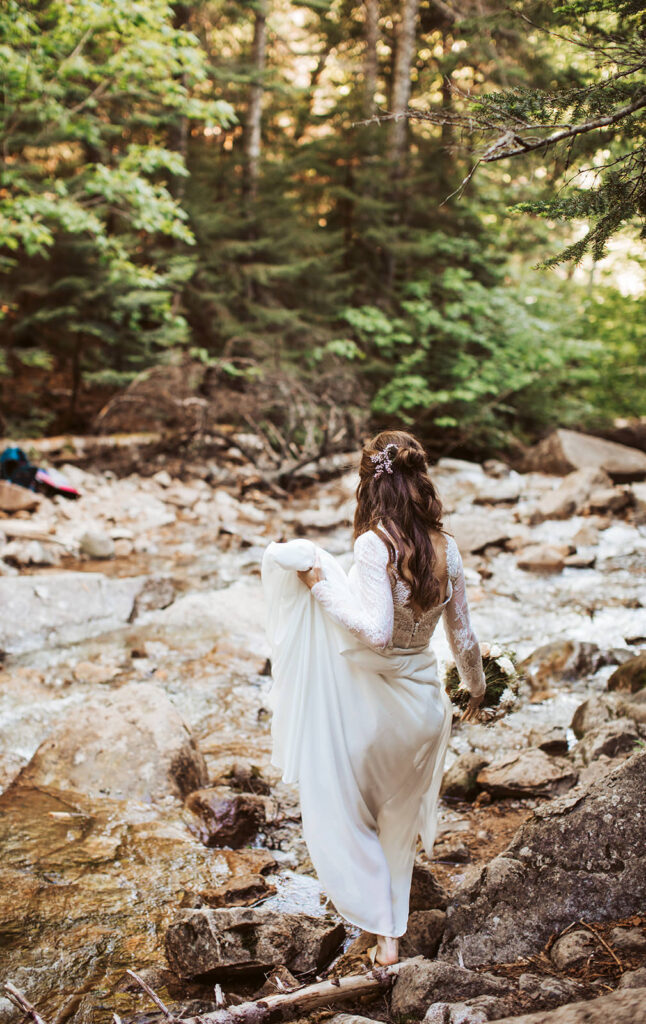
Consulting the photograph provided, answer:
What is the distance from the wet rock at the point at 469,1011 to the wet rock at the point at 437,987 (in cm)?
13

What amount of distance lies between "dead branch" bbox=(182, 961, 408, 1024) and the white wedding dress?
23 cm

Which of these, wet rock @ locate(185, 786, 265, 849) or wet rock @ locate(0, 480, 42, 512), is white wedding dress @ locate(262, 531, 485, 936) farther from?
wet rock @ locate(0, 480, 42, 512)

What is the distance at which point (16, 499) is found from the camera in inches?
427

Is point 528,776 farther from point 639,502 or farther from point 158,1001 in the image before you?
point 639,502

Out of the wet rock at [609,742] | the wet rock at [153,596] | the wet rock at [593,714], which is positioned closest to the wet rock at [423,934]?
the wet rock at [609,742]

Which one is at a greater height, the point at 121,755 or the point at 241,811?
the point at 121,755

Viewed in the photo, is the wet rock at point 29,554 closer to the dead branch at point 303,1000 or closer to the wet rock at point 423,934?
the wet rock at point 423,934

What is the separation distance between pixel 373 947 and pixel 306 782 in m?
0.76

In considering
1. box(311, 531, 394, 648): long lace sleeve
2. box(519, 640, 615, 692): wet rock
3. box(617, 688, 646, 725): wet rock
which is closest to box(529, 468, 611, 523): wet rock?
box(519, 640, 615, 692): wet rock

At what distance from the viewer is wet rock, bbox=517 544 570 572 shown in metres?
9.66

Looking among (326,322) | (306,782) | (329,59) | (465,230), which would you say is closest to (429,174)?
(465,230)

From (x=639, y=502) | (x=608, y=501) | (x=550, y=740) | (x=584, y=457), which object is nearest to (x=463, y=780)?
(x=550, y=740)

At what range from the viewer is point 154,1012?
2598mm

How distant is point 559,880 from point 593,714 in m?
2.44
